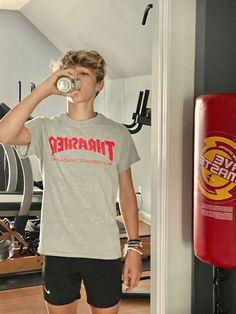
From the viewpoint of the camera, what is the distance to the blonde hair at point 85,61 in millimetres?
1521

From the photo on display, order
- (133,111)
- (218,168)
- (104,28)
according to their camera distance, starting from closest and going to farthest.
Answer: (218,168) → (104,28) → (133,111)

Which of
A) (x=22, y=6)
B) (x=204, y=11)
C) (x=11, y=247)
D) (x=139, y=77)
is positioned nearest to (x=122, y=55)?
(x=139, y=77)

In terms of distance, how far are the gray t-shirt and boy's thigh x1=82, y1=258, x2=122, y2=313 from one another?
0.10 ft

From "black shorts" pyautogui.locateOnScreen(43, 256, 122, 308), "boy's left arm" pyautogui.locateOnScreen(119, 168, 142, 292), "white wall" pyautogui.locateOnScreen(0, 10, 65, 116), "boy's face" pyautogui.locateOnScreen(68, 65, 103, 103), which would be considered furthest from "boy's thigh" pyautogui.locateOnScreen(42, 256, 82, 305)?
"white wall" pyautogui.locateOnScreen(0, 10, 65, 116)

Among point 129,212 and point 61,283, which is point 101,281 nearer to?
point 61,283

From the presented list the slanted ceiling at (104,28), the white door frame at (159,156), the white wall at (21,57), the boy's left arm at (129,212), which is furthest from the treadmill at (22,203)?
the boy's left arm at (129,212)

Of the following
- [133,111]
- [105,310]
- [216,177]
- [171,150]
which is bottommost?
[105,310]

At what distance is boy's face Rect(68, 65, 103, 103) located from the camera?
59.2 inches

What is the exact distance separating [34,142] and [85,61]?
1.04 ft

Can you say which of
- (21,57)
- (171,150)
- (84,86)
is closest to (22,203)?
(171,150)

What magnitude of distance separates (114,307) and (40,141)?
0.61 m

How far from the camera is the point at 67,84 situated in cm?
146

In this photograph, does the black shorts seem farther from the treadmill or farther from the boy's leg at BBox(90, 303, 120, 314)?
the treadmill

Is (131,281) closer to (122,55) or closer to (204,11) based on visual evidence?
(204,11)
